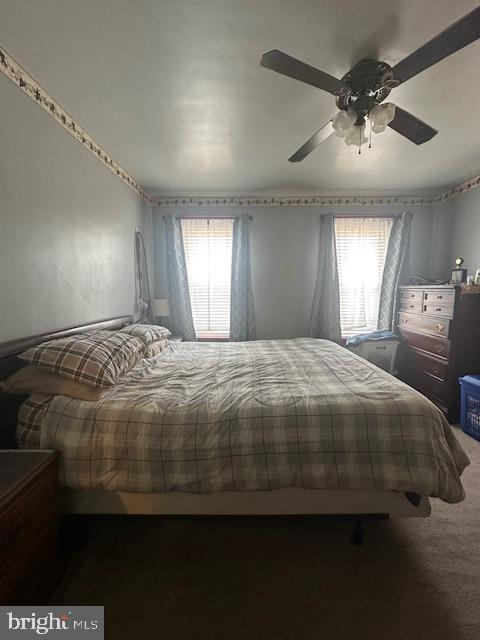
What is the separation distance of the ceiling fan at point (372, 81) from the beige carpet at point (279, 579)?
7.12 feet

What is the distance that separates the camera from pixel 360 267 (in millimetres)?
3684

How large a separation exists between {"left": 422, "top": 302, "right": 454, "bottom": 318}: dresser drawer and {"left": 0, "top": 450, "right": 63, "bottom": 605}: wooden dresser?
10.7 feet

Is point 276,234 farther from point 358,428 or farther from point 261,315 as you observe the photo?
point 358,428

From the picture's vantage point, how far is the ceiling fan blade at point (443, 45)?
3.34 ft

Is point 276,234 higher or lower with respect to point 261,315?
higher

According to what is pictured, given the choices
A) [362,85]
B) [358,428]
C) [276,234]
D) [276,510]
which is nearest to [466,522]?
[358,428]

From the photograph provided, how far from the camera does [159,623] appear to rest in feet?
3.51

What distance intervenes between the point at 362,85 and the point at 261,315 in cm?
262

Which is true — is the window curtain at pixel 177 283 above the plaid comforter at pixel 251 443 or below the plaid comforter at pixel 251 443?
above

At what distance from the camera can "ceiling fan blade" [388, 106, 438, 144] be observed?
155 centimetres

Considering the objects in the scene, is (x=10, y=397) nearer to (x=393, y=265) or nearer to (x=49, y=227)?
(x=49, y=227)

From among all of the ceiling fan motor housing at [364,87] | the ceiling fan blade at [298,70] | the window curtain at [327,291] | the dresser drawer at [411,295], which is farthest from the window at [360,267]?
the ceiling fan blade at [298,70]

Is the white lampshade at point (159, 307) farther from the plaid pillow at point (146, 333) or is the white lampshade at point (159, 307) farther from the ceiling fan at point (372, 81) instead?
the ceiling fan at point (372, 81)

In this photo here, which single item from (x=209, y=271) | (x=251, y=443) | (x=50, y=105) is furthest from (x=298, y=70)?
(x=209, y=271)
